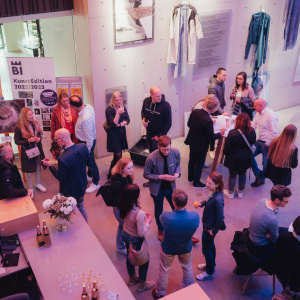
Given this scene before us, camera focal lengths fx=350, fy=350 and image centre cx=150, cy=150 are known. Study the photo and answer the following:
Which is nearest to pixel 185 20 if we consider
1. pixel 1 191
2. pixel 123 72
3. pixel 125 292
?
pixel 123 72

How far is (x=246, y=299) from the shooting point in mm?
3662

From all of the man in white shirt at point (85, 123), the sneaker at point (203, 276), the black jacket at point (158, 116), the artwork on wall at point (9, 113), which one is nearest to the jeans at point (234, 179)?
the black jacket at point (158, 116)

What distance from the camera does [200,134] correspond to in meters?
5.12

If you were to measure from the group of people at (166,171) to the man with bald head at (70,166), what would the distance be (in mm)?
11

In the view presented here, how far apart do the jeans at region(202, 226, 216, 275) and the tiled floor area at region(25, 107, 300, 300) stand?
17 centimetres

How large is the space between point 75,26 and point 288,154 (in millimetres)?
3998

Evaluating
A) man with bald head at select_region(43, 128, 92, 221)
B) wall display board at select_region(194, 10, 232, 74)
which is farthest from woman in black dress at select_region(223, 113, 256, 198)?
wall display board at select_region(194, 10, 232, 74)

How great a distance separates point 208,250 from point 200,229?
968mm

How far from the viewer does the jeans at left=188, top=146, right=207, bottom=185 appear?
17.6ft

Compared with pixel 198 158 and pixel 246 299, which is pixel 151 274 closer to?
pixel 246 299

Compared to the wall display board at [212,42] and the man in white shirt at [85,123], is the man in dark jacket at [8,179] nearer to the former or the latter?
the man in white shirt at [85,123]

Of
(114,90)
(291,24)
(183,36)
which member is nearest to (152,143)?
(114,90)

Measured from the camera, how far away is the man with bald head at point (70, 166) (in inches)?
153

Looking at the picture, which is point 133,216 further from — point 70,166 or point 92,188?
point 92,188
